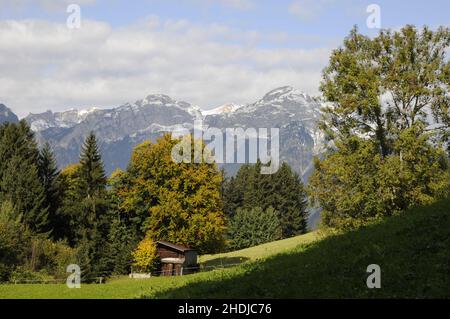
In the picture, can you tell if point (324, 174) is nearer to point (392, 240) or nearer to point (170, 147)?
point (392, 240)

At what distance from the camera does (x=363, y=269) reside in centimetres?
1914

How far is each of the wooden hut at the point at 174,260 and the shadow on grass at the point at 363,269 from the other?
118 feet

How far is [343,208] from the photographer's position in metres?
36.5

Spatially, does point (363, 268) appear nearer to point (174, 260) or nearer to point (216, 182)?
point (216, 182)

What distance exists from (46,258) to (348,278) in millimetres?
53237

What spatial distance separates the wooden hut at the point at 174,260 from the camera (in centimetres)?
5984

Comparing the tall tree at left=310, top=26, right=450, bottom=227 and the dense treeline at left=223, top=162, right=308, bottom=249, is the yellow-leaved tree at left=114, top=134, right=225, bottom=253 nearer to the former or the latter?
the tall tree at left=310, top=26, right=450, bottom=227

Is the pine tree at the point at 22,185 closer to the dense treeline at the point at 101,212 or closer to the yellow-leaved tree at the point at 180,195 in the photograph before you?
the dense treeline at the point at 101,212

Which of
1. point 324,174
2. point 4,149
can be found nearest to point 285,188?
point 4,149

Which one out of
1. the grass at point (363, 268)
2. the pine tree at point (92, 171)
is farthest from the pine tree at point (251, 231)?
the grass at point (363, 268)

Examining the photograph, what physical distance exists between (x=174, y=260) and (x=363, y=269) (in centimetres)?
4339

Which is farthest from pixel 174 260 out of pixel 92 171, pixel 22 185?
pixel 22 185

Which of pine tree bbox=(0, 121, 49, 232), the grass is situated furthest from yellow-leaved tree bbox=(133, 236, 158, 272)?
the grass
